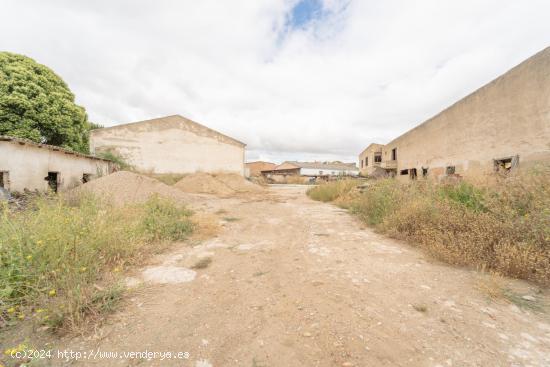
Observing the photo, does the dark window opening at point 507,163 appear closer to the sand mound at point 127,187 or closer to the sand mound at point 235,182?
the sand mound at point 127,187

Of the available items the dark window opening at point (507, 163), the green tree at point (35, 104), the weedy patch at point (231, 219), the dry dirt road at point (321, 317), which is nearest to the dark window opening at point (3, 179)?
the green tree at point (35, 104)

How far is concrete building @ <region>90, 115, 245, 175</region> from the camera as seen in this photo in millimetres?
14289

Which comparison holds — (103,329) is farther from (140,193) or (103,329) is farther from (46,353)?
(140,193)

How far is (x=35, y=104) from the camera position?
9812 millimetres

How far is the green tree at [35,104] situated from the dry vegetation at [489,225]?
51.5ft

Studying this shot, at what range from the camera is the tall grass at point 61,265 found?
166cm

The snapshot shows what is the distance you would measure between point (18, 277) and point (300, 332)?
106 inches

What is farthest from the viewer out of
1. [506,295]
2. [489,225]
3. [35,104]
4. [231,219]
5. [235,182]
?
[235,182]

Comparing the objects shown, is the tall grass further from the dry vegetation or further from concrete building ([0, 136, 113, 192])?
concrete building ([0, 136, 113, 192])

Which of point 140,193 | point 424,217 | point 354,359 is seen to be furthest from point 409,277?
point 140,193

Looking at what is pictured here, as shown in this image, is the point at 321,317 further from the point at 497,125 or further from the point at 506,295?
the point at 497,125

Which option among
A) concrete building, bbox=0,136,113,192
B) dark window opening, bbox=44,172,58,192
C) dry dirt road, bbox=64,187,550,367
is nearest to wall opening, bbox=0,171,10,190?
concrete building, bbox=0,136,113,192

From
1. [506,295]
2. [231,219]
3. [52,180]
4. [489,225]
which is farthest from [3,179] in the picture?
[489,225]

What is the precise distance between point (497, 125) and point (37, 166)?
15.7 metres
